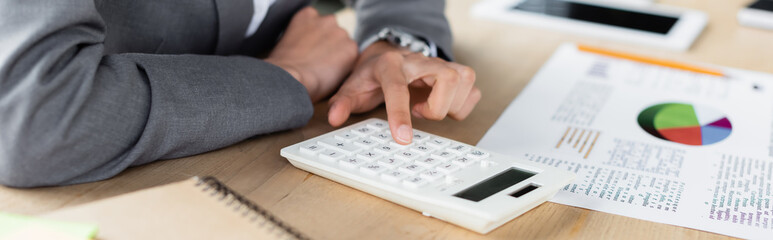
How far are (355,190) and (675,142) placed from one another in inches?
12.3

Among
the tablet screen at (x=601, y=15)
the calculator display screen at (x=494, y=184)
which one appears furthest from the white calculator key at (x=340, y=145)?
the tablet screen at (x=601, y=15)

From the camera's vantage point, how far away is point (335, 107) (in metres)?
0.69

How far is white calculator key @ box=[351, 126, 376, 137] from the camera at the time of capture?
2.05 feet

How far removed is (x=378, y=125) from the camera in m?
0.65

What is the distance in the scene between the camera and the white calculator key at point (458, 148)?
0.59 metres

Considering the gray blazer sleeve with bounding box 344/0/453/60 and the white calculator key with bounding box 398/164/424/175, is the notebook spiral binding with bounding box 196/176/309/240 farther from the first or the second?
the gray blazer sleeve with bounding box 344/0/453/60

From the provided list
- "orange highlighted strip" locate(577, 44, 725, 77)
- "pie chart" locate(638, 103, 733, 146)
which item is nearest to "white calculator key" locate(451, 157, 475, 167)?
"pie chart" locate(638, 103, 733, 146)

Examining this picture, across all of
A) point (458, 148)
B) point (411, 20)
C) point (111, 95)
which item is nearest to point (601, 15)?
point (411, 20)

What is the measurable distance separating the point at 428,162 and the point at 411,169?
0.07ft

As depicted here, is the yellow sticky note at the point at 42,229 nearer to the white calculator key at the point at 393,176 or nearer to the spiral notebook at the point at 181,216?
the spiral notebook at the point at 181,216

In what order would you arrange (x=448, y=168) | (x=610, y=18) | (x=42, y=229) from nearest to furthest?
(x=42, y=229) → (x=448, y=168) → (x=610, y=18)

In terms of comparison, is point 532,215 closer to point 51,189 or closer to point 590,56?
point 51,189

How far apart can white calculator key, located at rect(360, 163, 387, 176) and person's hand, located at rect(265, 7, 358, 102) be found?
21 cm

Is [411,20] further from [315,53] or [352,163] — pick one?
[352,163]
